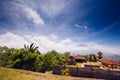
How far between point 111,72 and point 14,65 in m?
22.1

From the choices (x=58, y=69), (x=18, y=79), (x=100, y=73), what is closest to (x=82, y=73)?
(x=100, y=73)

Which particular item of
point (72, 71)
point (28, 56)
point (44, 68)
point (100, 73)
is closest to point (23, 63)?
point (28, 56)

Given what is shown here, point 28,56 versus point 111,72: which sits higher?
point 28,56

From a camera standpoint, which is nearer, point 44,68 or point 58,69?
point 58,69

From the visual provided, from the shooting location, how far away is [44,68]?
3000cm

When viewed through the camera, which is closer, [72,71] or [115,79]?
[115,79]

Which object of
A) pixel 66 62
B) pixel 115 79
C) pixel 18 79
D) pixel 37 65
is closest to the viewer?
pixel 18 79

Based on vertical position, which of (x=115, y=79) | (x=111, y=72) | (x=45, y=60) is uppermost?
(x=45, y=60)

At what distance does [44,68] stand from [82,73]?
42.1 feet

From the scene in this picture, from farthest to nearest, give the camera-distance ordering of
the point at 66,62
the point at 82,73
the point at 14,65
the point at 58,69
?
the point at 66,62
the point at 14,65
the point at 58,69
the point at 82,73

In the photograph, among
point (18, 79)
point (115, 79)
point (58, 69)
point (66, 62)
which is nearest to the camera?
point (18, 79)

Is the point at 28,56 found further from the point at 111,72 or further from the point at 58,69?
the point at 111,72

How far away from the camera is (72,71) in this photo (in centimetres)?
2111

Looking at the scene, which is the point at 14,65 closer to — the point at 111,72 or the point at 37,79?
the point at 37,79
